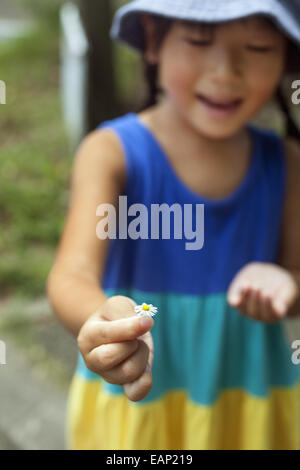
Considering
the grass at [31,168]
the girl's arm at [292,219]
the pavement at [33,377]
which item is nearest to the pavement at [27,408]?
the pavement at [33,377]

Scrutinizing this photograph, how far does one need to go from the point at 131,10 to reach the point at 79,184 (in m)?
0.15

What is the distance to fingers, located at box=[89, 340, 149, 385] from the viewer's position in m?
0.30

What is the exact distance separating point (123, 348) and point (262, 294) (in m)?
0.22

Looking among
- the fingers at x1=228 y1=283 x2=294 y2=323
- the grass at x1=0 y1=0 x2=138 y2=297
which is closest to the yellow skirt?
the fingers at x1=228 y1=283 x2=294 y2=323

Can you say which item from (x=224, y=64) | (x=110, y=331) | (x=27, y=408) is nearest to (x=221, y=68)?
(x=224, y=64)

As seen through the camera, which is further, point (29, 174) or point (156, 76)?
point (29, 174)

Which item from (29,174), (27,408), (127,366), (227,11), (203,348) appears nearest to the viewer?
(127,366)

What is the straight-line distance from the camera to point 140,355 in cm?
30

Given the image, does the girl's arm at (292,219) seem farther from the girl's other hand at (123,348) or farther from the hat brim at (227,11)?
the girl's other hand at (123,348)

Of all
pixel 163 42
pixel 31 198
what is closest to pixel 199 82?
pixel 163 42

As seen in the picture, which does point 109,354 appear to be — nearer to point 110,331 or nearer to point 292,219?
point 110,331

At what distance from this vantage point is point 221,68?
1.61ft

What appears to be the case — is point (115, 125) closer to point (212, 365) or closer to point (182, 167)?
point (182, 167)

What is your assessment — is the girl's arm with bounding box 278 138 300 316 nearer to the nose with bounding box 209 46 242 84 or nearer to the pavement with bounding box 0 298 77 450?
the nose with bounding box 209 46 242 84
